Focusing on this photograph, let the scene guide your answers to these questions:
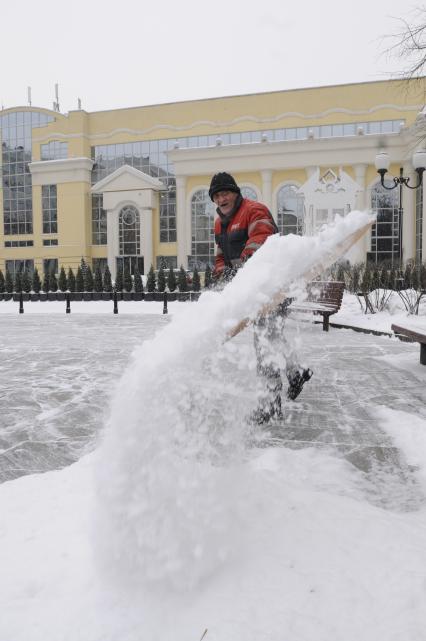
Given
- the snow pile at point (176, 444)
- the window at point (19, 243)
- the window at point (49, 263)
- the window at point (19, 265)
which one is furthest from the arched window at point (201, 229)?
the snow pile at point (176, 444)

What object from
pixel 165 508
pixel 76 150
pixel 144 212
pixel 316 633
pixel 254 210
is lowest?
pixel 316 633

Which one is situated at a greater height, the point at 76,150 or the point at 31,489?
the point at 76,150

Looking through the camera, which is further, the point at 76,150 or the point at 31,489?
the point at 76,150

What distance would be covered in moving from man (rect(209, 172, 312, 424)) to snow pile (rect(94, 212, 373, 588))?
123 centimetres

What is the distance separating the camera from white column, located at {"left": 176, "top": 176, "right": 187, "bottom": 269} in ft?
102

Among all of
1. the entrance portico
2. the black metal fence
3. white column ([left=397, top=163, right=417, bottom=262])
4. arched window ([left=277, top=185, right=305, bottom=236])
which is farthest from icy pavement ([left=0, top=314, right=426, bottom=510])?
the entrance portico

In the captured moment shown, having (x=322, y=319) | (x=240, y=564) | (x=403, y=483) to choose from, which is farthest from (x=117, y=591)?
(x=322, y=319)

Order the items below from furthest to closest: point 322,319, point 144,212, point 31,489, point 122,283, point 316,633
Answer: point 144,212 → point 122,283 → point 322,319 → point 31,489 → point 316,633

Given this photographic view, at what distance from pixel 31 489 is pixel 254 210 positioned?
215 cm

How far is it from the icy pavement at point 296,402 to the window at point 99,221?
28751mm

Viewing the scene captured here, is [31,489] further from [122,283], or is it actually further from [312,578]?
[122,283]

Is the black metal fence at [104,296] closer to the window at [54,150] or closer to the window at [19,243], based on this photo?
the window at [19,243]

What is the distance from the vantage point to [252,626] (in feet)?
4.92

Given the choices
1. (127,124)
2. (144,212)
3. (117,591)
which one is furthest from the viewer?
(127,124)
